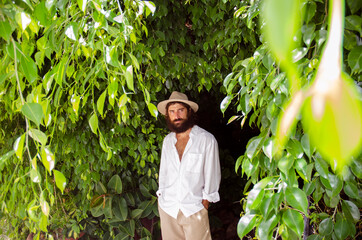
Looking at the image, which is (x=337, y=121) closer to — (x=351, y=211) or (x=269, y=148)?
(x=269, y=148)

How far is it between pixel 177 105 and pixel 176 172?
1.50 feet

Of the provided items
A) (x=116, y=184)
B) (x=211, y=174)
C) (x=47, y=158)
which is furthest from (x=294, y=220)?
(x=116, y=184)

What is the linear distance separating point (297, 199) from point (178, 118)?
163cm

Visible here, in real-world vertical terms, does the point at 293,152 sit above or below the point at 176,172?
above

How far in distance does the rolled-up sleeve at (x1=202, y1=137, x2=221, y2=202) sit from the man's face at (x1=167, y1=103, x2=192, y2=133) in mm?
224

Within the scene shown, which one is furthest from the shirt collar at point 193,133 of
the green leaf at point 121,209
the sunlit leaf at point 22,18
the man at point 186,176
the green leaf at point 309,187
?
the sunlit leaf at point 22,18

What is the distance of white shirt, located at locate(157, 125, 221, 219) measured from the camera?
6.49ft

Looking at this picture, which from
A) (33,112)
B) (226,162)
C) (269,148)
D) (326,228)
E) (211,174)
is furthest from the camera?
(226,162)

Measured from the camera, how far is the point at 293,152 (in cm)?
A: 63

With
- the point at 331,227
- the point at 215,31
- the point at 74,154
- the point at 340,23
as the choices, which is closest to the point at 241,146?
the point at 215,31

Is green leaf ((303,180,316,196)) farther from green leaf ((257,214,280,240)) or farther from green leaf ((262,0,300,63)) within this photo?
green leaf ((262,0,300,63))

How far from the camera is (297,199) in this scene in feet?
1.80

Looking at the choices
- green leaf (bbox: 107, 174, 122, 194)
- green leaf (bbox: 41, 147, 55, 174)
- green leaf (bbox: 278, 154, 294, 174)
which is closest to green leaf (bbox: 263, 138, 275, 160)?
green leaf (bbox: 278, 154, 294, 174)

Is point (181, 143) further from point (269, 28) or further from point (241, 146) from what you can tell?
point (269, 28)
